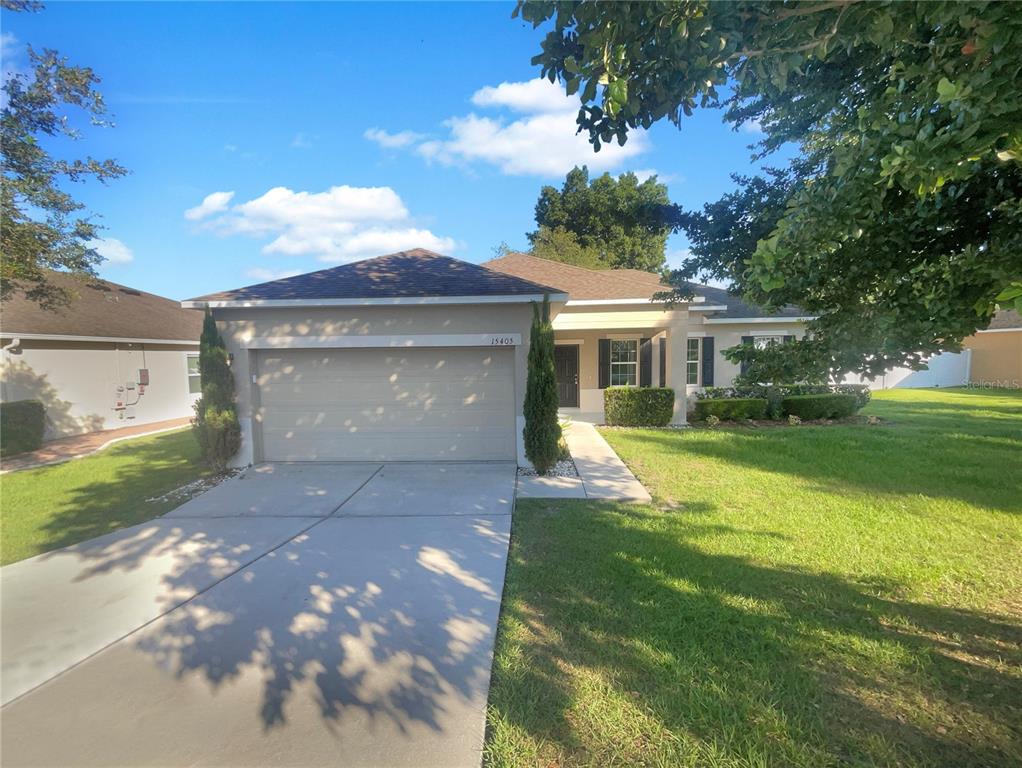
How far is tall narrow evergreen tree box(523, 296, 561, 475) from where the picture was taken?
7.68m

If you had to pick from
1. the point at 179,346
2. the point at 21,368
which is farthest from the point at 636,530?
the point at 179,346

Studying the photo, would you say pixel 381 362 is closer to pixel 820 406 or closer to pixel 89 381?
pixel 89 381

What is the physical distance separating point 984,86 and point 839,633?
316 centimetres

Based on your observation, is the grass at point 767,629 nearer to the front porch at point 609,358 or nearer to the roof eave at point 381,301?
the roof eave at point 381,301

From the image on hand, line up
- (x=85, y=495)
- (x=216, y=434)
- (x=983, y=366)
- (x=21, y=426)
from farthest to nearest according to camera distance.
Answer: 1. (x=983, y=366)
2. (x=21, y=426)
3. (x=216, y=434)
4. (x=85, y=495)

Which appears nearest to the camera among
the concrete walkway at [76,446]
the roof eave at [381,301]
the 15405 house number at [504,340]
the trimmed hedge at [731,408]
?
the roof eave at [381,301]

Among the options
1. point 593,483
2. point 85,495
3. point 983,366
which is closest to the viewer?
point 85,495

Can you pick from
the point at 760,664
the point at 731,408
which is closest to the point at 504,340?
the point at 760,664

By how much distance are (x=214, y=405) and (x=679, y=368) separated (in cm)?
1022

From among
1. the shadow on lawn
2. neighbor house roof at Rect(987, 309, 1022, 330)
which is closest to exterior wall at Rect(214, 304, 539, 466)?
the shadow on lawn

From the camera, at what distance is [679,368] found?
12609mm

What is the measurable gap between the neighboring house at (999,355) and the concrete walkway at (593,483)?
20.8 metres

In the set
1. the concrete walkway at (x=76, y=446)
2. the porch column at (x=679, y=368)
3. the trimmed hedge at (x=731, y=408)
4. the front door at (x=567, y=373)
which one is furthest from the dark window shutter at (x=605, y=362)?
the concrete walkway at (x=76, y=446)

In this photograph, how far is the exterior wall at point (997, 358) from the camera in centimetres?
2070
